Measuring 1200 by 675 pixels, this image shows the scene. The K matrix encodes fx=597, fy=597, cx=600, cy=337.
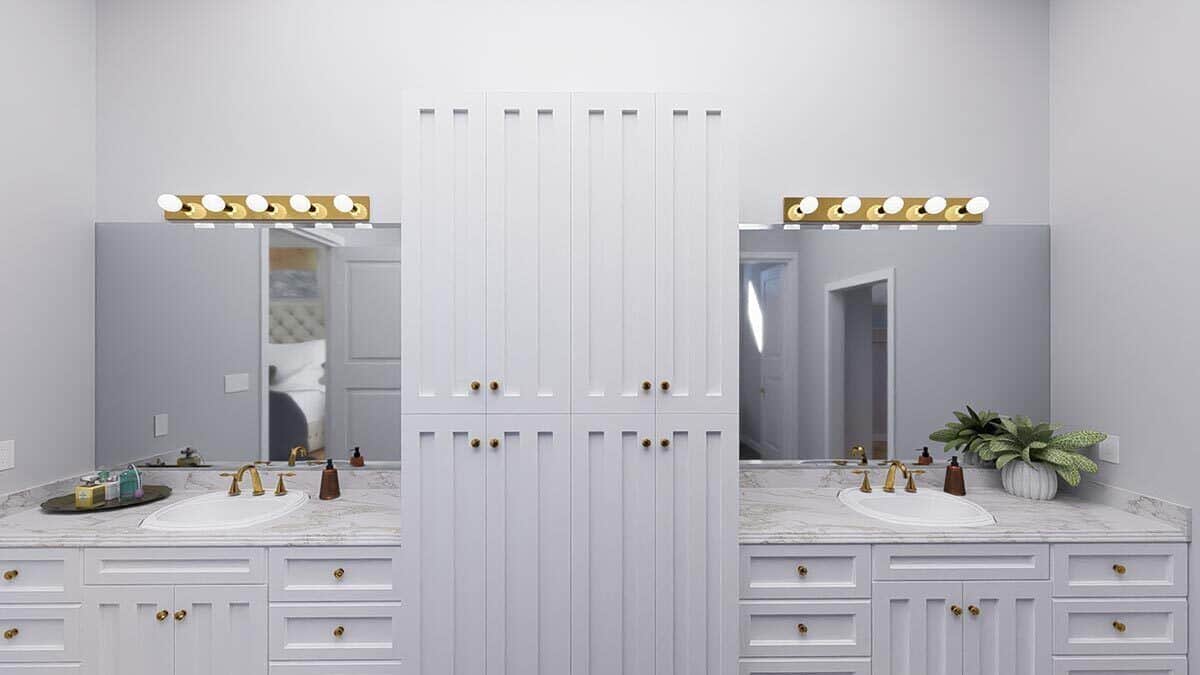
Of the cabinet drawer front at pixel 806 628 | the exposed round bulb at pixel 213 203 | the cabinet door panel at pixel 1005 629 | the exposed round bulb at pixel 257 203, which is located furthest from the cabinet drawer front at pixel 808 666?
the exposed round bulb at pixel 213 203

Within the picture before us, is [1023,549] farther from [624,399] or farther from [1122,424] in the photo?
[624,399]

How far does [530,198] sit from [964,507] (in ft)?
6.19

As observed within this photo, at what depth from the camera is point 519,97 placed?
1849 mm

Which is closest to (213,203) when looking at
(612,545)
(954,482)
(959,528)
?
(612,545)

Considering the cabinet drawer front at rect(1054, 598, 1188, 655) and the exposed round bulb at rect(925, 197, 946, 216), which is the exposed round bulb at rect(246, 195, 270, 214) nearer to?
the exposed round bulb at rect(925, 197, 946, 216)

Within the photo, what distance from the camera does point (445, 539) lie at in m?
1.84

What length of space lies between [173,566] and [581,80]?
2224 mm

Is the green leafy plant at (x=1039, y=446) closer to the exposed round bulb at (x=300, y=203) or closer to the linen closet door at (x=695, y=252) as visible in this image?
the linen closet door at (x=695, y=252)

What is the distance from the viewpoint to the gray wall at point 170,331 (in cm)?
236

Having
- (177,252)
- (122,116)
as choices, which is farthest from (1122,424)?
(122,116)

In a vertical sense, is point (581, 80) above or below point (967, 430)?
above

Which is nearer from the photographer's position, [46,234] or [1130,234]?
[1130,234]

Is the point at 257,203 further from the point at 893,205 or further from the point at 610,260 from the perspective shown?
the point at 893,205

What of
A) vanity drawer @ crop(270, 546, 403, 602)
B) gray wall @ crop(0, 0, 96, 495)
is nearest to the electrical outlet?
vanity drawer @ crop(270, 546, 403, 602)
